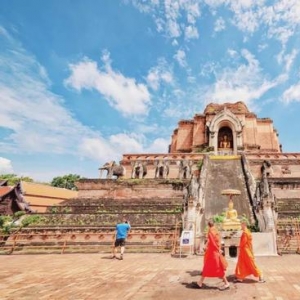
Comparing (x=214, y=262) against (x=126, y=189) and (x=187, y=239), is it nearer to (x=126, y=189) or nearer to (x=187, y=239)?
(x=187, y=239)

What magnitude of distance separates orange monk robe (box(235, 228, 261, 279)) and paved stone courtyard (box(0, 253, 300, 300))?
0.67ft

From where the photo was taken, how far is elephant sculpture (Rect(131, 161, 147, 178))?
2509cm

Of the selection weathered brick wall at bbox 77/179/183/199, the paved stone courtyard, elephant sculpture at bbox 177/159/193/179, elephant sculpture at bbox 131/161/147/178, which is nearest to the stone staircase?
weathered brick wall at bbox 77/179/183/199

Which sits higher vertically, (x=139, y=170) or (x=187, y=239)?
(x=139, y=170)

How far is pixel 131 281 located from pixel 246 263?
2611 millimetres

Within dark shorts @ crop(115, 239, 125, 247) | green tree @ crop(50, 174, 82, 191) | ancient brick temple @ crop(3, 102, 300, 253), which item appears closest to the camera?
dark shorts @ crop(115, 239, 125, 247)

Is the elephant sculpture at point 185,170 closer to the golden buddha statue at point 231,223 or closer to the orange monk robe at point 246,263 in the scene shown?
the golden buddha statue at point 231,223

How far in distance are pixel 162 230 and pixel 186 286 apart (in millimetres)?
6814

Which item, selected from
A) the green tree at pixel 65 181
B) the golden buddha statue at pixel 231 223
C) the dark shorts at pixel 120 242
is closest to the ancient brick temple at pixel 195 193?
the golden buddha statue at pixel 231 223

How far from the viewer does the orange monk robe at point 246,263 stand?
617 centimetres

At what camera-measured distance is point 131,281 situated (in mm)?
6391

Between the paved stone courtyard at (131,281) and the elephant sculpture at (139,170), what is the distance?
15.8 m

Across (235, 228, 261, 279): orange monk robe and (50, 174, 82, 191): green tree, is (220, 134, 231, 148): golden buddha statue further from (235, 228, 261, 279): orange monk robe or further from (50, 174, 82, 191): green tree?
(50, 174, 82, 191): green tree

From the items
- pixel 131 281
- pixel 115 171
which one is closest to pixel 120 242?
pixel 131 281
